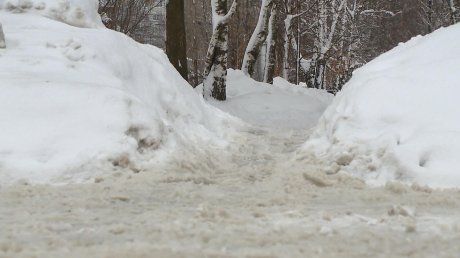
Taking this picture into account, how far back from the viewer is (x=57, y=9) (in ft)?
29.3

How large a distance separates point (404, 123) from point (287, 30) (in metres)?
15.3

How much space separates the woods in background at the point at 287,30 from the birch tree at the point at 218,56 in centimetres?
316

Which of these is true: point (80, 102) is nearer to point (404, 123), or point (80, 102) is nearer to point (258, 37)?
point (404, 123)

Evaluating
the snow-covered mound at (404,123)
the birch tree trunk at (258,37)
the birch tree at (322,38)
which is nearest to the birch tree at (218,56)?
the birch tree trunk at (258,37)

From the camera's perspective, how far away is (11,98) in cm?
629

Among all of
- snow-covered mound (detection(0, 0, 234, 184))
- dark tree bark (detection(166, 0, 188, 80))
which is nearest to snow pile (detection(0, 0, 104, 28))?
snow-covered mound (detection(0, 0, 234, 184))

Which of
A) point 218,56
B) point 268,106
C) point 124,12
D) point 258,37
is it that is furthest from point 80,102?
point 124,12

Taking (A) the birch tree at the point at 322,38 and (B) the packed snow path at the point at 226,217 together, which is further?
(A) the birch tree at the point at 322,38

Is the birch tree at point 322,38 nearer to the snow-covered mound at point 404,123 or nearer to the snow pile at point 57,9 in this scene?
the snow pile at point 57,9

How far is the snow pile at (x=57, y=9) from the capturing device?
350 inches

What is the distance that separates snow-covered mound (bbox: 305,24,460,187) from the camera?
219 inches

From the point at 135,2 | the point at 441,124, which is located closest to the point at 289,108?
the point at 441,124

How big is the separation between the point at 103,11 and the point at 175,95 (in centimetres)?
1659

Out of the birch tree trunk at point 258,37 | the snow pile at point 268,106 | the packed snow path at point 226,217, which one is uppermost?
the birch tree trunk at point 258,37
